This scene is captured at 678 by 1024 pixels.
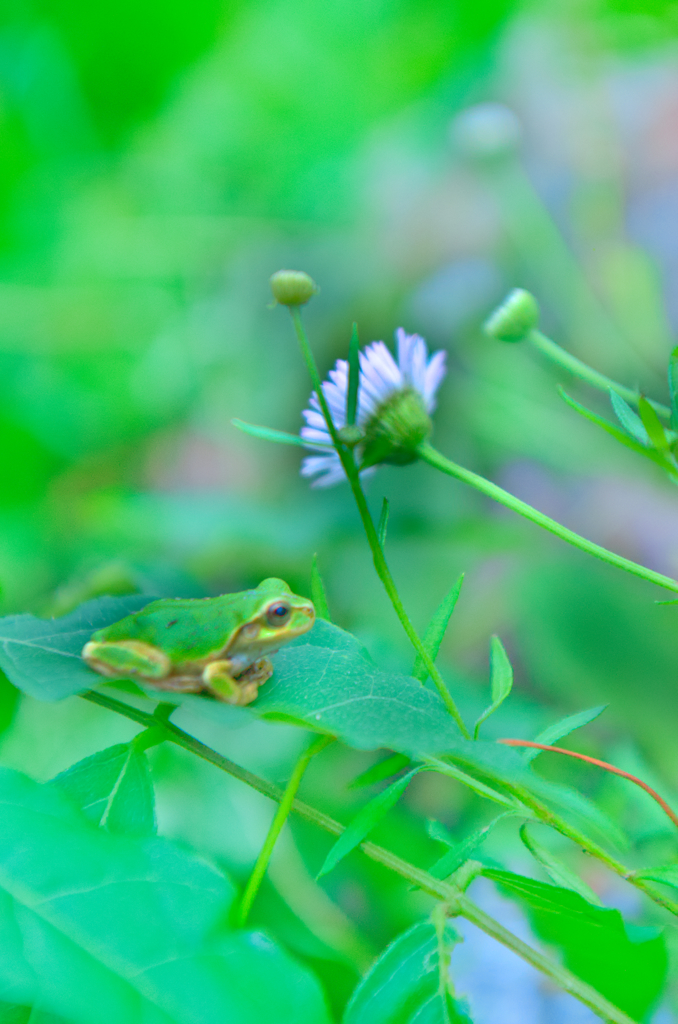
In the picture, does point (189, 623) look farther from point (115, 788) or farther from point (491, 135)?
point (491, 135)

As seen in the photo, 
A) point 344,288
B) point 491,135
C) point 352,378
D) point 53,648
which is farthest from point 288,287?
point 344,288

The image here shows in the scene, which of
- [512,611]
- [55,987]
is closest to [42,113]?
[512,611]

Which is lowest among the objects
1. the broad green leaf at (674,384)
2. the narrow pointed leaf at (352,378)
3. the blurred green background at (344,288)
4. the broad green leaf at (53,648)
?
the blurred green background at (344,288)

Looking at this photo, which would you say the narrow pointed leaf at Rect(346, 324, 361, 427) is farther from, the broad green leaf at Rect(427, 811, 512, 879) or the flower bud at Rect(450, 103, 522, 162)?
the flower bud at Rect(450, 103, 522, 162)

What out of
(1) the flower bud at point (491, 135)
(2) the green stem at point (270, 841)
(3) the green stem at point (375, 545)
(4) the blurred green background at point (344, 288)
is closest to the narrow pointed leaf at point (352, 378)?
(3) the green stem at point (375, 545)

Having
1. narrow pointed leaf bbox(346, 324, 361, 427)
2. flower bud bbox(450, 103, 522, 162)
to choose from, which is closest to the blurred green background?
flower bud bbox(450, 103, 522, 162)

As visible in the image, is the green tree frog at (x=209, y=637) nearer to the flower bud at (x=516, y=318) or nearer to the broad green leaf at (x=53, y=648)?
the broad green leaf at (x=53, y=648)
